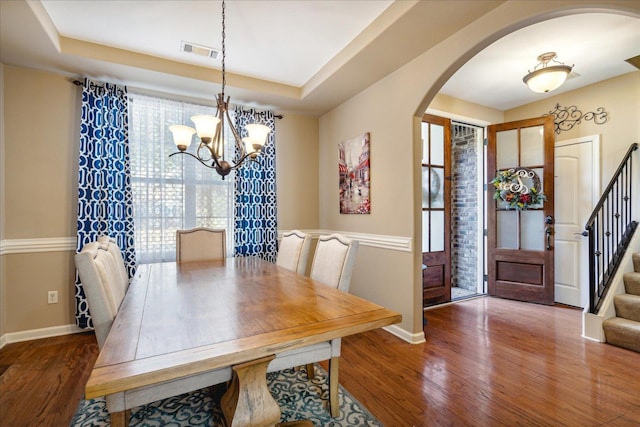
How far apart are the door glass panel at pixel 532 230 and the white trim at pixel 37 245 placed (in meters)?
5.25

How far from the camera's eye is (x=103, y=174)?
303 cm

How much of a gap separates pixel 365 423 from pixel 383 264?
161 cm

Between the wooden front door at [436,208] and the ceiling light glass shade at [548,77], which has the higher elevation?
the ceiling light glass shade at [548,77]

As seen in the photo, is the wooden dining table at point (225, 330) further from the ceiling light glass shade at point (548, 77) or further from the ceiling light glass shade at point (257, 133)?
the ceiling light glass shade at point (548, 77)

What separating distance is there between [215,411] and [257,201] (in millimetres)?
2387

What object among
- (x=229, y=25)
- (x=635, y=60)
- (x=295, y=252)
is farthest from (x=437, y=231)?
(x=229, y=25)

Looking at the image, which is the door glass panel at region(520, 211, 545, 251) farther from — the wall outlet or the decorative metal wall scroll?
the wall outlet

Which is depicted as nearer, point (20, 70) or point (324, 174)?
point (20, 70)

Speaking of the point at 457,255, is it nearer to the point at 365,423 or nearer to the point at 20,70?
the point at 365,423

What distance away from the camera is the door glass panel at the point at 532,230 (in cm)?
382

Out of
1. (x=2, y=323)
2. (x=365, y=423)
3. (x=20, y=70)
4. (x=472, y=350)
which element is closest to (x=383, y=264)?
(x=472, y=350)

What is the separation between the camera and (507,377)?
6.93 ft

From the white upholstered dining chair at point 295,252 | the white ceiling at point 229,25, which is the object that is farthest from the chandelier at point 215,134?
the white upholstered dining chair at point 295,252

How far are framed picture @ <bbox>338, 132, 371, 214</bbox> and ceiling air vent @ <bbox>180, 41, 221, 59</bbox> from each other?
1.69m
